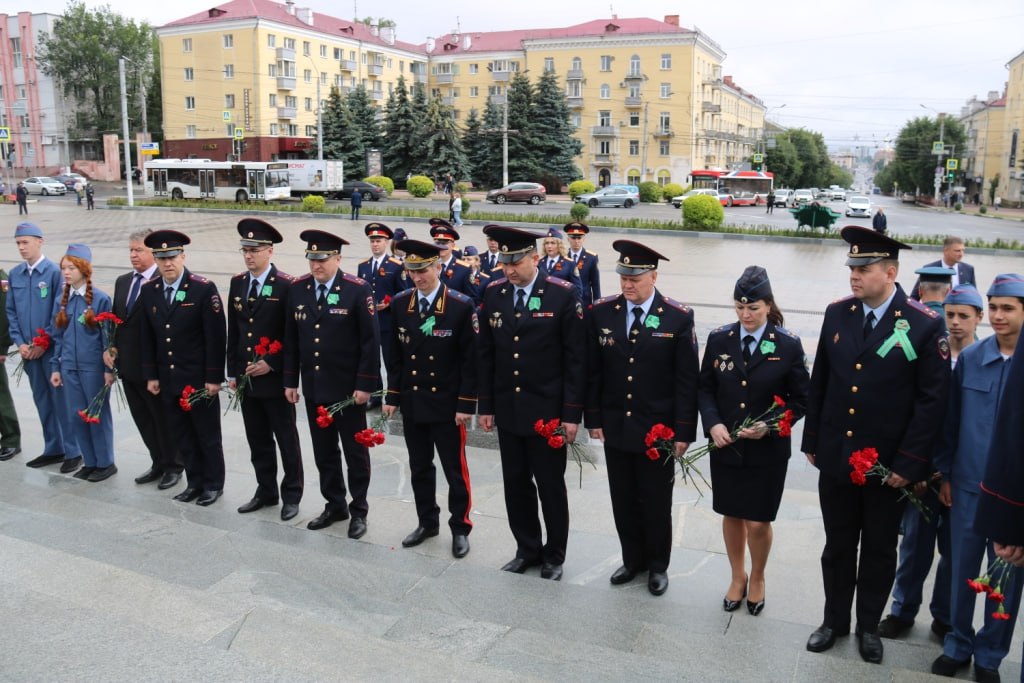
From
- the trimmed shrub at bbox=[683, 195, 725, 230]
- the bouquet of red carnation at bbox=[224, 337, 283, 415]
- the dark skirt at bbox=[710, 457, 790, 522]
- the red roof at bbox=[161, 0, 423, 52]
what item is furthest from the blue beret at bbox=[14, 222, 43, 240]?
the red roof at bbox=[161, 0, 423, 52]

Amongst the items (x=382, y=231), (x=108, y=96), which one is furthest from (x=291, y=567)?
(x=108, y=96)

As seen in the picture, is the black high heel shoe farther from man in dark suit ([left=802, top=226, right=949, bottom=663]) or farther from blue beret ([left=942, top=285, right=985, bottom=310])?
blue beret ([left=942, top=285, right=985, bottom=310])

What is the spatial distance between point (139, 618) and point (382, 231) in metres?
5.88

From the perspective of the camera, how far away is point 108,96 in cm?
7556

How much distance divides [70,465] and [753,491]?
220 inches

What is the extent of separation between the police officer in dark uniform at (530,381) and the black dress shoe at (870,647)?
173cm

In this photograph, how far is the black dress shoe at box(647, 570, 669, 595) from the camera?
484cm

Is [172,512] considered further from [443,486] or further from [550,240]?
[550,240]

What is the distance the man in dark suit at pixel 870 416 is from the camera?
157 inches

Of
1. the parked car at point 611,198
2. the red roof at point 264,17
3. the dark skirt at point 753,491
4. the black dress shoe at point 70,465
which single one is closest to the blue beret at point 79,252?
the black dress shoe at point 70,465

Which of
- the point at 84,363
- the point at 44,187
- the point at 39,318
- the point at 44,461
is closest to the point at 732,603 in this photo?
the point at 84,363

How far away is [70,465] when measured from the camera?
23.1ft

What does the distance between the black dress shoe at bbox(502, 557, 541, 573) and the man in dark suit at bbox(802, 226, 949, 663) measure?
1742 millimetres

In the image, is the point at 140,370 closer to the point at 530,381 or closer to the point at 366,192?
the point at 530,381
